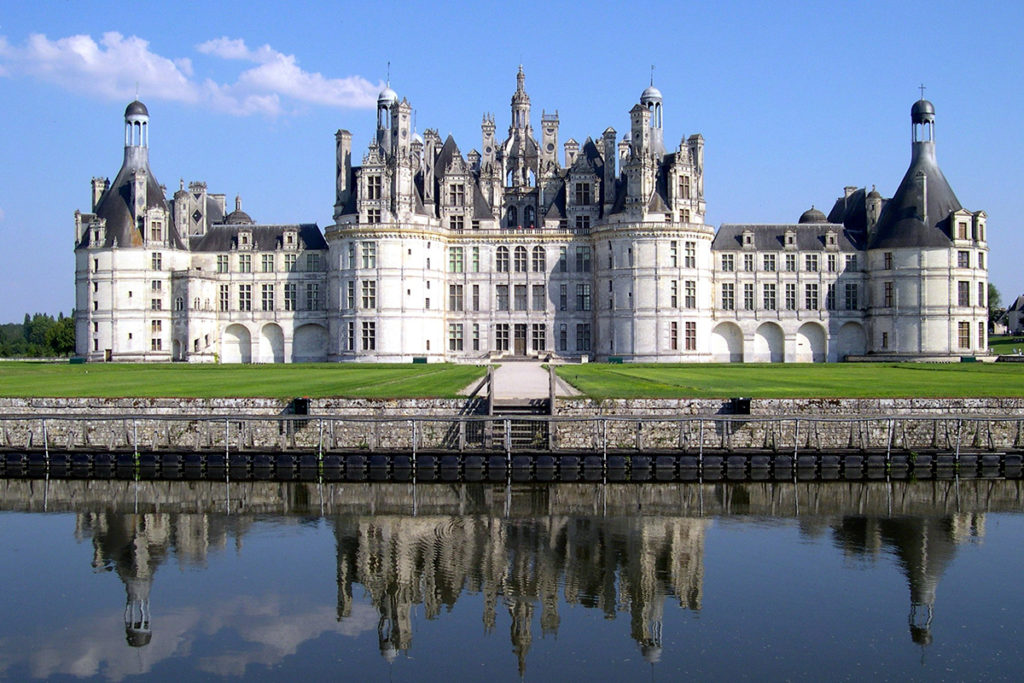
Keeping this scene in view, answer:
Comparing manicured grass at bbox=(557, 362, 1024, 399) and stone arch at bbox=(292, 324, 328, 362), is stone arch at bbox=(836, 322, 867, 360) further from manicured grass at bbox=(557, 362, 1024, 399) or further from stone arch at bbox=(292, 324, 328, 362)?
stone arch at bbox=(292, 324, 328, 362)

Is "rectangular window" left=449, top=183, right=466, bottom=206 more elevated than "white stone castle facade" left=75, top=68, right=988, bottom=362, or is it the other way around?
"rectangular window" left=449, top=183, right=466, bottom=206

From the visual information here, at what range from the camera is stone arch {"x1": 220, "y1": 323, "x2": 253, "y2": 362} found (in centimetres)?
7869

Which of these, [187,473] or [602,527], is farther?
[187,473]

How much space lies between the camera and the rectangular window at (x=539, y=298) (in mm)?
76625

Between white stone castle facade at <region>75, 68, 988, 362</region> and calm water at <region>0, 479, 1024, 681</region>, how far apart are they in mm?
41947

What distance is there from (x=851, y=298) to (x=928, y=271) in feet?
19.3

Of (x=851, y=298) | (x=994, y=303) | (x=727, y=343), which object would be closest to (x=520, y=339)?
(x=727, y=343)

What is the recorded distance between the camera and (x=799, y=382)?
1832 inches

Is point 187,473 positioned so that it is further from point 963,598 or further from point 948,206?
point 948,206

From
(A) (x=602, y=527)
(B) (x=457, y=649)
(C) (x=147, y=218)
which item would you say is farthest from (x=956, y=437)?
(C) (x=147, y=218)

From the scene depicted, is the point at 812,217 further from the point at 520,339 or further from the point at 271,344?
the point at 271,344

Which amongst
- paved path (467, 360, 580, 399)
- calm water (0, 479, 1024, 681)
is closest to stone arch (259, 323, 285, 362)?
paved path (467, 360, 580, 399)

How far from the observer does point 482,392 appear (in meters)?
42.1

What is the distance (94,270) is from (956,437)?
60858mm
